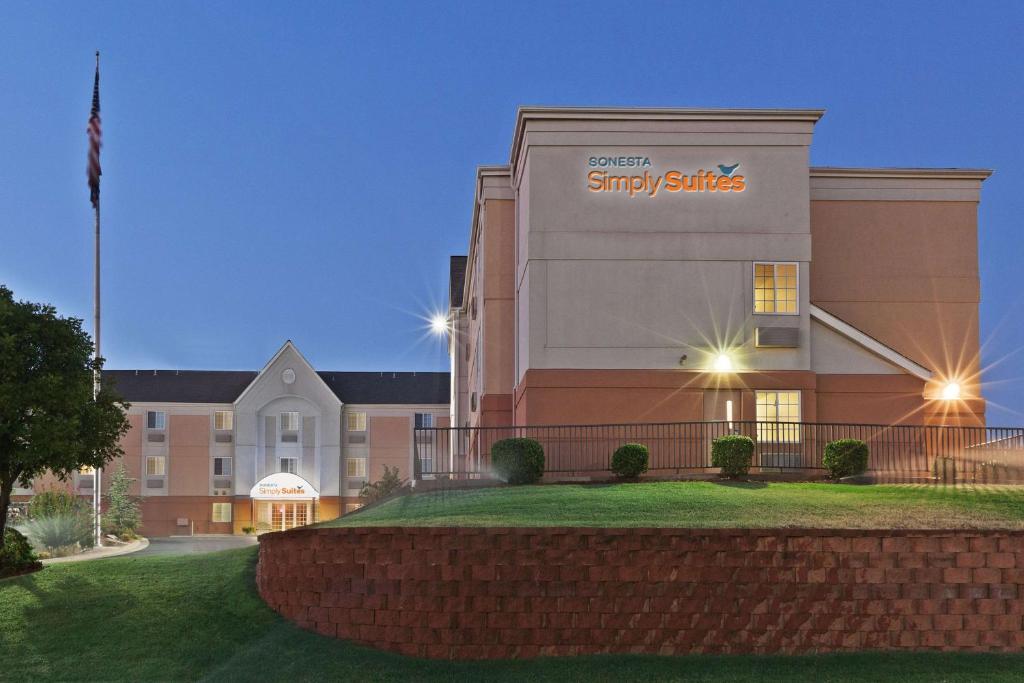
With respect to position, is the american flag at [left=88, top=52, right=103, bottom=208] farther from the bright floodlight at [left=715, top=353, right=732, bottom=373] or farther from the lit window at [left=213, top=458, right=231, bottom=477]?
the lit window at [left=213, top=458, right=231, bottom=477]

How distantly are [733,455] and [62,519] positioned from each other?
19.0 m

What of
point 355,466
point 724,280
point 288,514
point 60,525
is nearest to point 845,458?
point 724,280

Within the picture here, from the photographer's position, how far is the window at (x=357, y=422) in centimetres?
7744

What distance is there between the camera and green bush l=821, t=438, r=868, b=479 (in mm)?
27812

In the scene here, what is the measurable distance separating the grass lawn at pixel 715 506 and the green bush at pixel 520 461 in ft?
5.84

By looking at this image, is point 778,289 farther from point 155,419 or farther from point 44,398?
point 155,419

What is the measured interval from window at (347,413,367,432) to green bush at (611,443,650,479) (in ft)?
168

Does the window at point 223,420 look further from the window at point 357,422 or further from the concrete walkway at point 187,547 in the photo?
the concrete walkway at point 187,547

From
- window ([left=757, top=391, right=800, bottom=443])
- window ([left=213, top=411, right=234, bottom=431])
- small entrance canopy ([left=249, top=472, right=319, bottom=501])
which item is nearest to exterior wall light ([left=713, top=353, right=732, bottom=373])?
window ([left=757, top=391, right=800, bottom=443])

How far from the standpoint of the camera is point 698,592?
55.4 feet

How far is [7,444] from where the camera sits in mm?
25516

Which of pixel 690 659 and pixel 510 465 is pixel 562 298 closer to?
pixel 510 465

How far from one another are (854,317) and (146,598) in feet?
67.9

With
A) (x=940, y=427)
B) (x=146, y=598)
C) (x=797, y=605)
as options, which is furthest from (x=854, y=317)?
(x=146, y=598)
